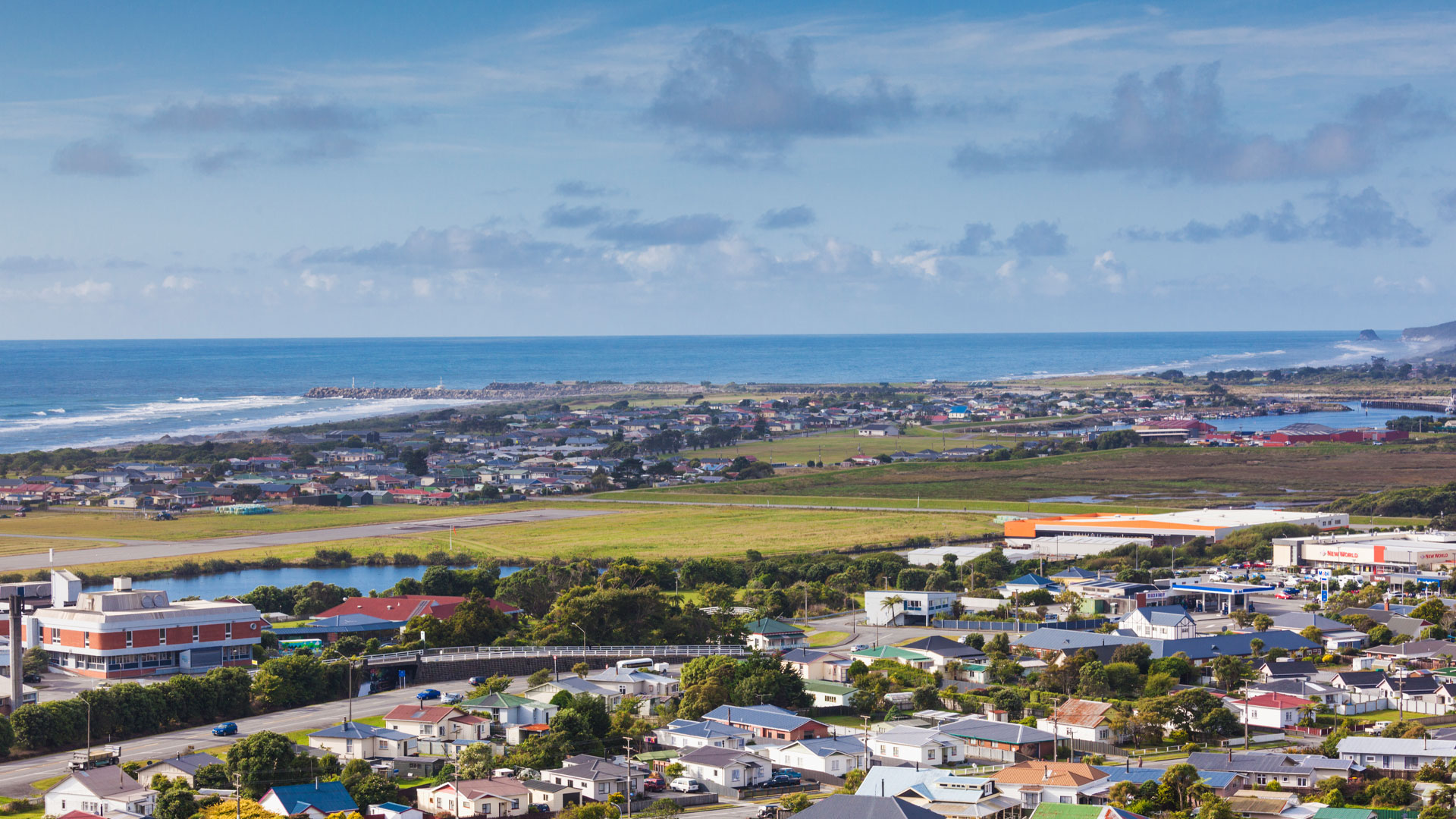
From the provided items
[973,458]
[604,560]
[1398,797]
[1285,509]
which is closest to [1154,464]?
[973,458]

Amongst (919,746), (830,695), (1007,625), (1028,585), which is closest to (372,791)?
(919,746)

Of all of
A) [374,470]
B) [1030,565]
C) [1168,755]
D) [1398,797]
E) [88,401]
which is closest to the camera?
[1398,797]

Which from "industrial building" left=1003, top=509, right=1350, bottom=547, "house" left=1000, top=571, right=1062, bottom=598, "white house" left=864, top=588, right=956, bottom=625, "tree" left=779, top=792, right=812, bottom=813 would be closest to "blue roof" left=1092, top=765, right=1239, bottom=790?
"tree" left=779, top=792, right=812, bottom=813

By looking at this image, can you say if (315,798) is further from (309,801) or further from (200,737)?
(200,737)

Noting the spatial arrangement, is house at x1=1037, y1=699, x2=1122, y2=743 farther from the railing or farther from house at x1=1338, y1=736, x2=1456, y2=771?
the railing

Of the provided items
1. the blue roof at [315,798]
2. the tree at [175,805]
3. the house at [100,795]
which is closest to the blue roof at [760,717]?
the blue roof at [315,798]

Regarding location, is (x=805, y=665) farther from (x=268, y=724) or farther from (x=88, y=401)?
(x=88, y=401)
